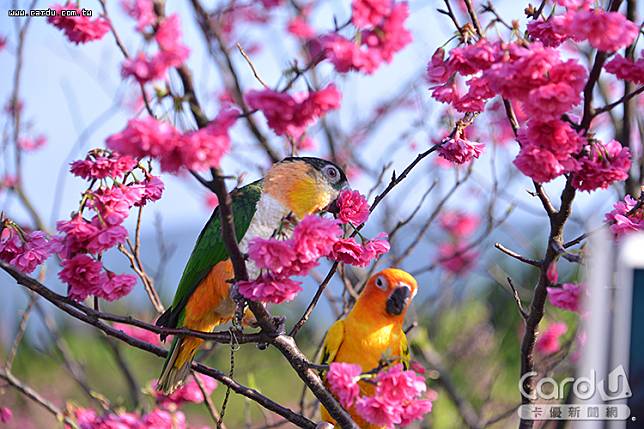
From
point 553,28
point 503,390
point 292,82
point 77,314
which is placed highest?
point 503,390

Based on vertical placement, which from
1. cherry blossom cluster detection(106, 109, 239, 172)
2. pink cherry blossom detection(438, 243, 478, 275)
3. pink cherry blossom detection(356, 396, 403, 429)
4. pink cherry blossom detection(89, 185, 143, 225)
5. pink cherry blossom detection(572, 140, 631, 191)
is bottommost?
pink cherry blossom detection(356, 396, 403, 429)

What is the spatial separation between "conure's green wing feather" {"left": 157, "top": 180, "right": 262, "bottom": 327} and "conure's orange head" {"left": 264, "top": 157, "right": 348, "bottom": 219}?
81 millimetres

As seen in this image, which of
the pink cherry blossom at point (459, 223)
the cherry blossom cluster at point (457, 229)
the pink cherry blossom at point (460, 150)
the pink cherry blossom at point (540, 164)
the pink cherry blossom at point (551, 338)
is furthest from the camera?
the pink cherry blossom at point (459, 223)

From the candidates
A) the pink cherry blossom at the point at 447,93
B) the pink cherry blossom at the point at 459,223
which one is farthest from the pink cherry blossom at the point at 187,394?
the pink cherry blossom at the point at 459,223

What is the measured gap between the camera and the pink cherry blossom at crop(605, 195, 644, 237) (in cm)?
172

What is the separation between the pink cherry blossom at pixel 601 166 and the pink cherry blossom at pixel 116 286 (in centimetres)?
103

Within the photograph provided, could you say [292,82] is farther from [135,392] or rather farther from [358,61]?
[135,392]

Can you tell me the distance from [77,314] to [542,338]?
2.68m

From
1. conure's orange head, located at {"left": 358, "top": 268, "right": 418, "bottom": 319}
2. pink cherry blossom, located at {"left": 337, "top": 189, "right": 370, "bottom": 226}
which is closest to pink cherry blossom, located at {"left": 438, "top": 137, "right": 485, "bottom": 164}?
pink cherry blossom, located at {"left": 337, "top": 189, "right": 370, "bottom": 226}

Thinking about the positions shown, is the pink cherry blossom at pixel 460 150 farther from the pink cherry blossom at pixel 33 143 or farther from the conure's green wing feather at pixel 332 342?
the pink cherry blossom at pixel 33 143

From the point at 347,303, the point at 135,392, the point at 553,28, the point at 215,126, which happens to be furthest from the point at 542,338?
the point at 215,126

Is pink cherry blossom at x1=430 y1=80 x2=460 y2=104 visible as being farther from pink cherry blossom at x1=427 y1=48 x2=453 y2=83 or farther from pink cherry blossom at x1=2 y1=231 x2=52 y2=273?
pink cherry blossom at x1=2 y1=231 x2=52 y2=273

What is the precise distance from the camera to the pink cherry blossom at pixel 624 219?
1.72 metres

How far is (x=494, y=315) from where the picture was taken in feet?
21.1
